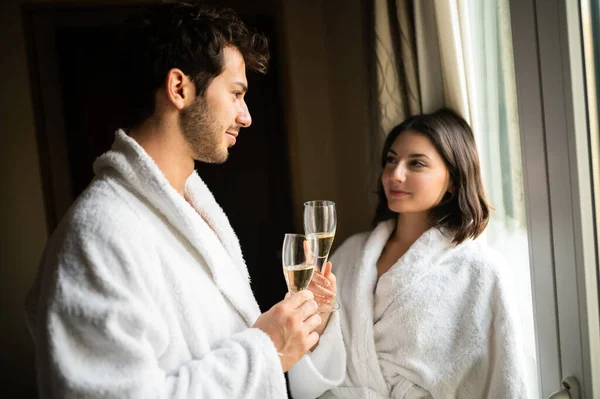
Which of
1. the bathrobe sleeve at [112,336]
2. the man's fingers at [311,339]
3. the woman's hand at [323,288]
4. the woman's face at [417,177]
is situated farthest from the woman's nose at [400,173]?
the bathrobe sleeve at [112,336]

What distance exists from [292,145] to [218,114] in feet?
5.22

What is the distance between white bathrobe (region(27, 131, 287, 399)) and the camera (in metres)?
0.92

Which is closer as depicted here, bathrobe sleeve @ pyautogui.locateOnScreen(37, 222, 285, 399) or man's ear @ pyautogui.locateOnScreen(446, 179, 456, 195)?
bathrobe sleeve @ pyautogui.locateOnScreen(37, 222, 285, 399)

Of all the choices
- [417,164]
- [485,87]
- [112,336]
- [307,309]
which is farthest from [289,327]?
[485,87]

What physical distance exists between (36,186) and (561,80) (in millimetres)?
2536

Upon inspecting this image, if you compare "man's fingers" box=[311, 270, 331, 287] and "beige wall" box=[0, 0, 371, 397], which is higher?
"beige wall" box=[0, 0, 371, 397]

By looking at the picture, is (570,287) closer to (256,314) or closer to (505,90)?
(505,90)

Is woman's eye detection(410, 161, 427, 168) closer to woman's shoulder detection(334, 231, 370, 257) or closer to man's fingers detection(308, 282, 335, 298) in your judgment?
woman's shoulder detection(334, 231, 370, 257)

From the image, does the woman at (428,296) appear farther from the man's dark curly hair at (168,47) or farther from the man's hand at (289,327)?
the man's dark curly hair at (168,47)

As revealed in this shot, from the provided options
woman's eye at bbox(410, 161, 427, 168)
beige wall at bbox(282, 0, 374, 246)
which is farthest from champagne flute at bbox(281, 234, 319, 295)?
beige wall at bbox(282, 0, 374, 246)

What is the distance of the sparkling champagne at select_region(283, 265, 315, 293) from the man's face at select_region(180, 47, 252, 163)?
13.5 inches

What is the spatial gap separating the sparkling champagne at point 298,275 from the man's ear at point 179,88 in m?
0.46

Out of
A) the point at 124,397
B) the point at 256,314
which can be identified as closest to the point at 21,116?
the point at 256,314

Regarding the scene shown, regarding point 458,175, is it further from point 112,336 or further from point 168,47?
point 112,336
